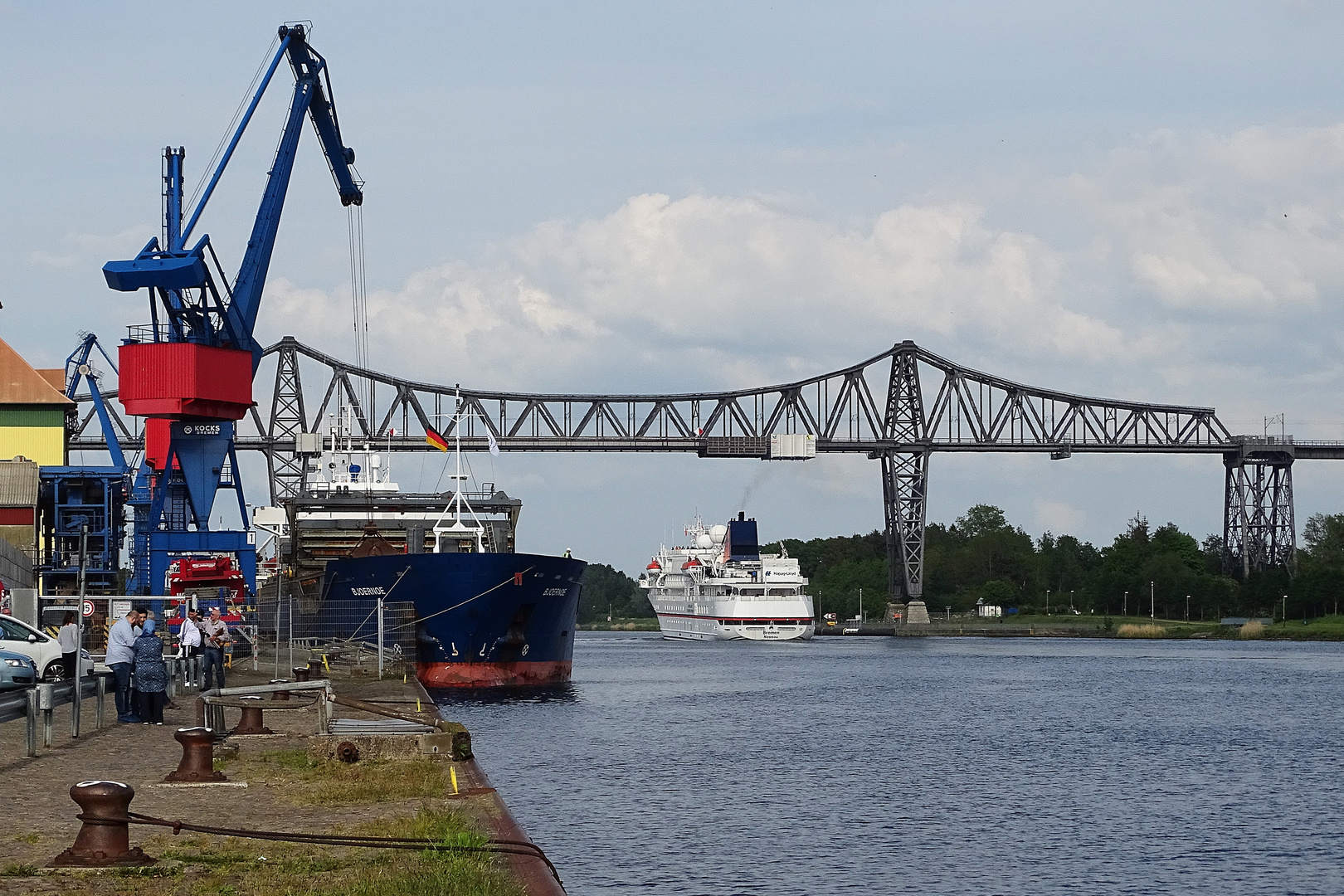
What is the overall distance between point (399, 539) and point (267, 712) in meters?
31.9

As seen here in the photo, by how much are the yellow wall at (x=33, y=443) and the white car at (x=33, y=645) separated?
171 feet

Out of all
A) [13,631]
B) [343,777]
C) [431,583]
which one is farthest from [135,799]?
[431,583]

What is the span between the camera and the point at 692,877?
1927 cm

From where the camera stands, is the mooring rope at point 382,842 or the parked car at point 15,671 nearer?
the mooring rope at point 382,842

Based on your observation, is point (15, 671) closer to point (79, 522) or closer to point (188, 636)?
point (188, 636)

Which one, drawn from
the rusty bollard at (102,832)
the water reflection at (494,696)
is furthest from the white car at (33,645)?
the rusty bollard at (102,832)

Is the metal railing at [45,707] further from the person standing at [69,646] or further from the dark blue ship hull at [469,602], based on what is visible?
the dark blue ship hull at [469,602]

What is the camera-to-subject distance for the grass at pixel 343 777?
50.9 ft

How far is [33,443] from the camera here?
256ft

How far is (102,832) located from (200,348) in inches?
1784

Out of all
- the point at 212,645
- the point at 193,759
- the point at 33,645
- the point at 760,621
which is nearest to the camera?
the point at 193,759

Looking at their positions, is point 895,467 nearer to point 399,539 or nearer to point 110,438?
point 110,438

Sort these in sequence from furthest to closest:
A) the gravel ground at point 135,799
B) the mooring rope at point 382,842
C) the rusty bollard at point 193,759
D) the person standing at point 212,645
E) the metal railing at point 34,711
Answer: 1. the person standing at point 212,645
2. the metal railing at point 34,711
3. the rusty bollard at point 193,759
4. the gravel ground at point 135,799
5. the mooring rope at point 382,842

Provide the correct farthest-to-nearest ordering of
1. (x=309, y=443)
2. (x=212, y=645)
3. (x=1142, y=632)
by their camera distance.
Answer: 1. (x=1142, y=632)
2. (x=309, y=443)
3. (x=212, y=645)
